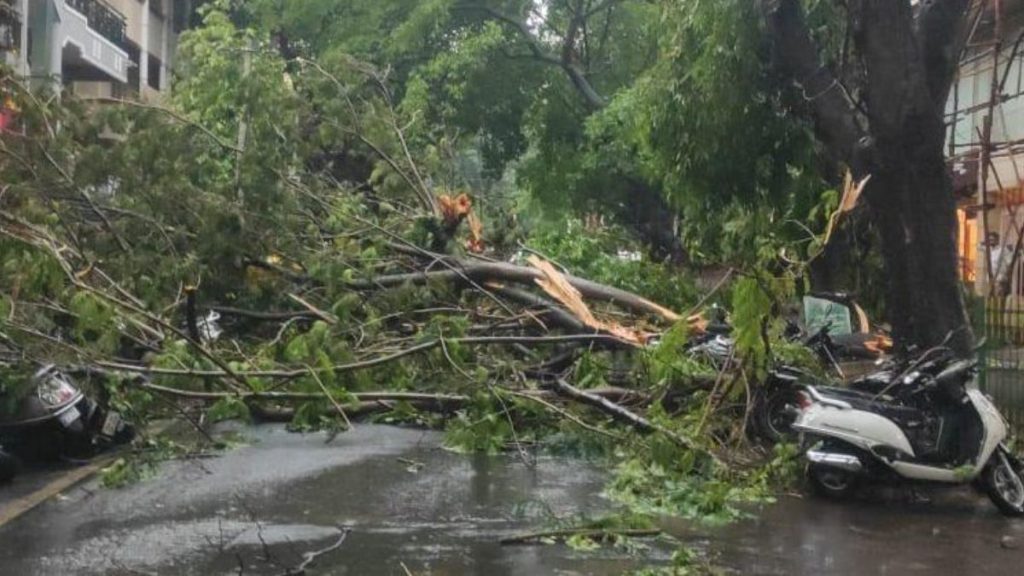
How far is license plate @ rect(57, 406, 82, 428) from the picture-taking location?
11.2 m

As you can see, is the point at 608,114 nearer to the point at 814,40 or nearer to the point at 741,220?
the point at 741,220

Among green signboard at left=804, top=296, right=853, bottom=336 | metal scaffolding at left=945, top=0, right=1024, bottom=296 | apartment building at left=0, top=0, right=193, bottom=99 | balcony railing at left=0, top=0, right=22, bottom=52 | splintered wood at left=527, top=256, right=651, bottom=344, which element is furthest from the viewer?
apartment building at left=0, top=0, right=193, bottom=99

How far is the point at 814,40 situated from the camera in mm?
12859

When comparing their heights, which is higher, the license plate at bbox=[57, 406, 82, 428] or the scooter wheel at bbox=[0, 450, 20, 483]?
the license plate at bbox=[57, 406, 82, 428]

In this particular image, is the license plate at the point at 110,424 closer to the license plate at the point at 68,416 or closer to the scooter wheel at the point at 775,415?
the license plate at the point at 68,416

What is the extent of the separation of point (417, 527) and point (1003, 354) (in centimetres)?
694

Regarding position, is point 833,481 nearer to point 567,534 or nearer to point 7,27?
point 567,534

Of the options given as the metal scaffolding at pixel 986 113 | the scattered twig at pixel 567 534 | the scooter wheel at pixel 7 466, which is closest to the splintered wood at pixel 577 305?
the scattered twig at pixel 567 534

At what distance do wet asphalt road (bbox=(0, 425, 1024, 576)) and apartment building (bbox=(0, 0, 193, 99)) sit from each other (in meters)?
4.29

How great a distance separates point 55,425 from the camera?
36.7ft

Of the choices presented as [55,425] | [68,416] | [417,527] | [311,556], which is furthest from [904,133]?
[55,425]

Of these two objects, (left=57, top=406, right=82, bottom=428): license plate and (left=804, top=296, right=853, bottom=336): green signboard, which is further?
(left=804, top=296, right=853, bottom=336): green signboard

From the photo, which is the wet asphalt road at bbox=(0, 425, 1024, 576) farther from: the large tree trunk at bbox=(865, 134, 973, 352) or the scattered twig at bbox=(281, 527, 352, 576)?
the large tree trunk at bbox=(865, 134, 973, 352)

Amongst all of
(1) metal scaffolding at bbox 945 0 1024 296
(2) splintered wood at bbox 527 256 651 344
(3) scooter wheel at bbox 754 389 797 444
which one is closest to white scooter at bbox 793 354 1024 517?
(3) scooter wheel at bbox 754 389 797 444
